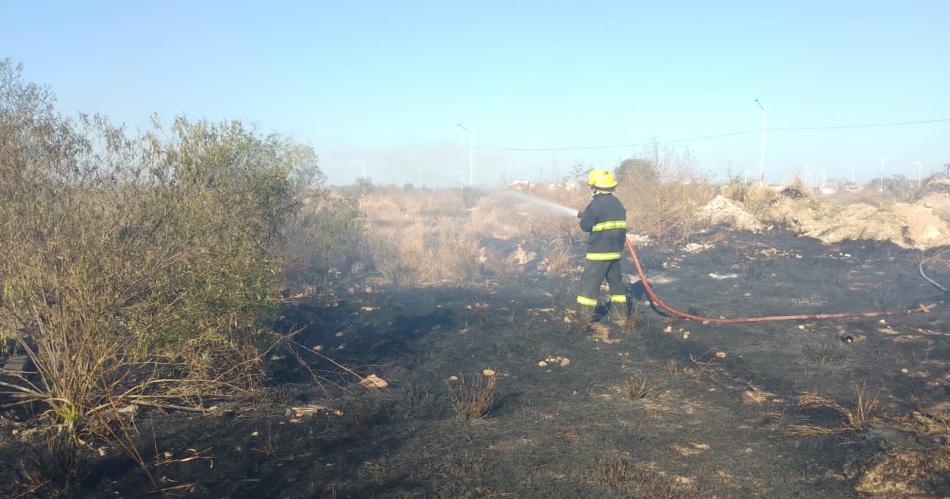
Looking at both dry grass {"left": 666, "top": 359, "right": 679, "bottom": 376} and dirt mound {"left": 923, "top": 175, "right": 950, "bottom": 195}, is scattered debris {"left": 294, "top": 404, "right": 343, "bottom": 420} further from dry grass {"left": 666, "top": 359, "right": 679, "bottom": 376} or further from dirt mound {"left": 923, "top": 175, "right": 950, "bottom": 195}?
dirt mound {"left": 923, "top": 175, "right": 950, "bottom": 195}

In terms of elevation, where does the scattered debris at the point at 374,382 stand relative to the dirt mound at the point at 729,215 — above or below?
below

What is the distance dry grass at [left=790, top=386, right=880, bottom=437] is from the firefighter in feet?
10.3

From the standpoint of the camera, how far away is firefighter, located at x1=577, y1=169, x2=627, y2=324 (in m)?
7.95

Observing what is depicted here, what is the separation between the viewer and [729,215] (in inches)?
588

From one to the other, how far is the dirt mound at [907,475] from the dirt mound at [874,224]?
1098 centimetres

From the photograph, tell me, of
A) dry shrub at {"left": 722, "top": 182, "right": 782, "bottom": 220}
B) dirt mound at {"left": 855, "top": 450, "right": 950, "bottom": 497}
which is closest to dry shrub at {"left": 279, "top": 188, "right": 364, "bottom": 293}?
dirt mound at {"left": 855, "top": 450, "right": 950, "bottom": 497}

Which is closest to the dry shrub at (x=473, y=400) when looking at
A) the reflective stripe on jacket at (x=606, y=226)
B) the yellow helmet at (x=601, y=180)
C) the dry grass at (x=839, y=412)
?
the dry grass at (x=839, y=412)

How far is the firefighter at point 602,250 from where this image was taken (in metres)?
7.95

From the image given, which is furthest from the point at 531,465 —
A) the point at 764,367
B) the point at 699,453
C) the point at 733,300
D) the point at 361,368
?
the point at 733,300

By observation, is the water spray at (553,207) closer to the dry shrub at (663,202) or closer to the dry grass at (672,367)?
the dry shrub at (663,202)

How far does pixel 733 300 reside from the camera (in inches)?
→ 371

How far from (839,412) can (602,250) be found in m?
3.75

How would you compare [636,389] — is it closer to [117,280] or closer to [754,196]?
[117,280]

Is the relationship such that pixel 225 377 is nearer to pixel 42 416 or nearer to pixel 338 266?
pixel 42 416
